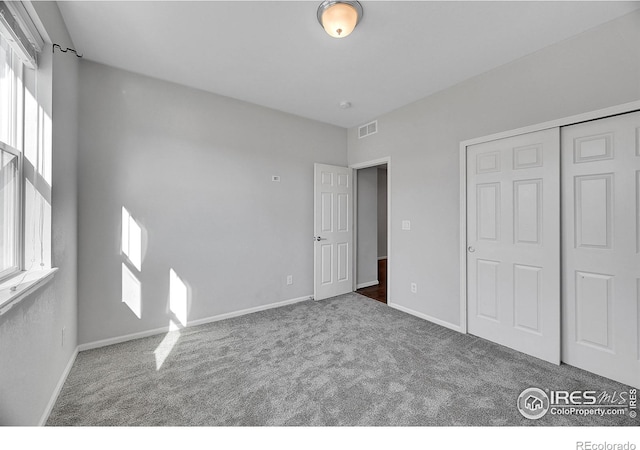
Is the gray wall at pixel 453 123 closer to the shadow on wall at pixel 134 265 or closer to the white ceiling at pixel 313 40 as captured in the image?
the white ceiling at pixel 313 40

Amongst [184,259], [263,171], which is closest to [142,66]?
[263,171]

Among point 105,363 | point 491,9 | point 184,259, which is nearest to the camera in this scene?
point 491,9

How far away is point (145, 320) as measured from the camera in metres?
2.71

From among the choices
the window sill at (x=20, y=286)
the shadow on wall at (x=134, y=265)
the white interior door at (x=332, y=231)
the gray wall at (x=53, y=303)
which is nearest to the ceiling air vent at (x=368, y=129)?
the white interior door at (x=332, y=231)

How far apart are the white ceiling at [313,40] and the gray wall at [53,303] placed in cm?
45

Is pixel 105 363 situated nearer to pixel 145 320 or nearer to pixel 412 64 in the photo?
pixel 145 320

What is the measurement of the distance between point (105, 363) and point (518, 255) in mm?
3869

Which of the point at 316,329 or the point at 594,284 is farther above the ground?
the point at 594,284

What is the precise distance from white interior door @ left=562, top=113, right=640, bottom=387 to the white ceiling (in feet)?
3.03

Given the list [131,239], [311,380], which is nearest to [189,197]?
[131,239]

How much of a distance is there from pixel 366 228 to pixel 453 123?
229 centimetres

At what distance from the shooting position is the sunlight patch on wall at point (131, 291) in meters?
2.60

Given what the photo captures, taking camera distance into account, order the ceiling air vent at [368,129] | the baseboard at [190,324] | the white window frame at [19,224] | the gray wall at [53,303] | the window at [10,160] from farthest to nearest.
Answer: the ceiling air vent at [368,129] → the baseboard at [190,324] → the white window frame at [19,224] → the window at [10,160] → the gray wall at [53,303]
